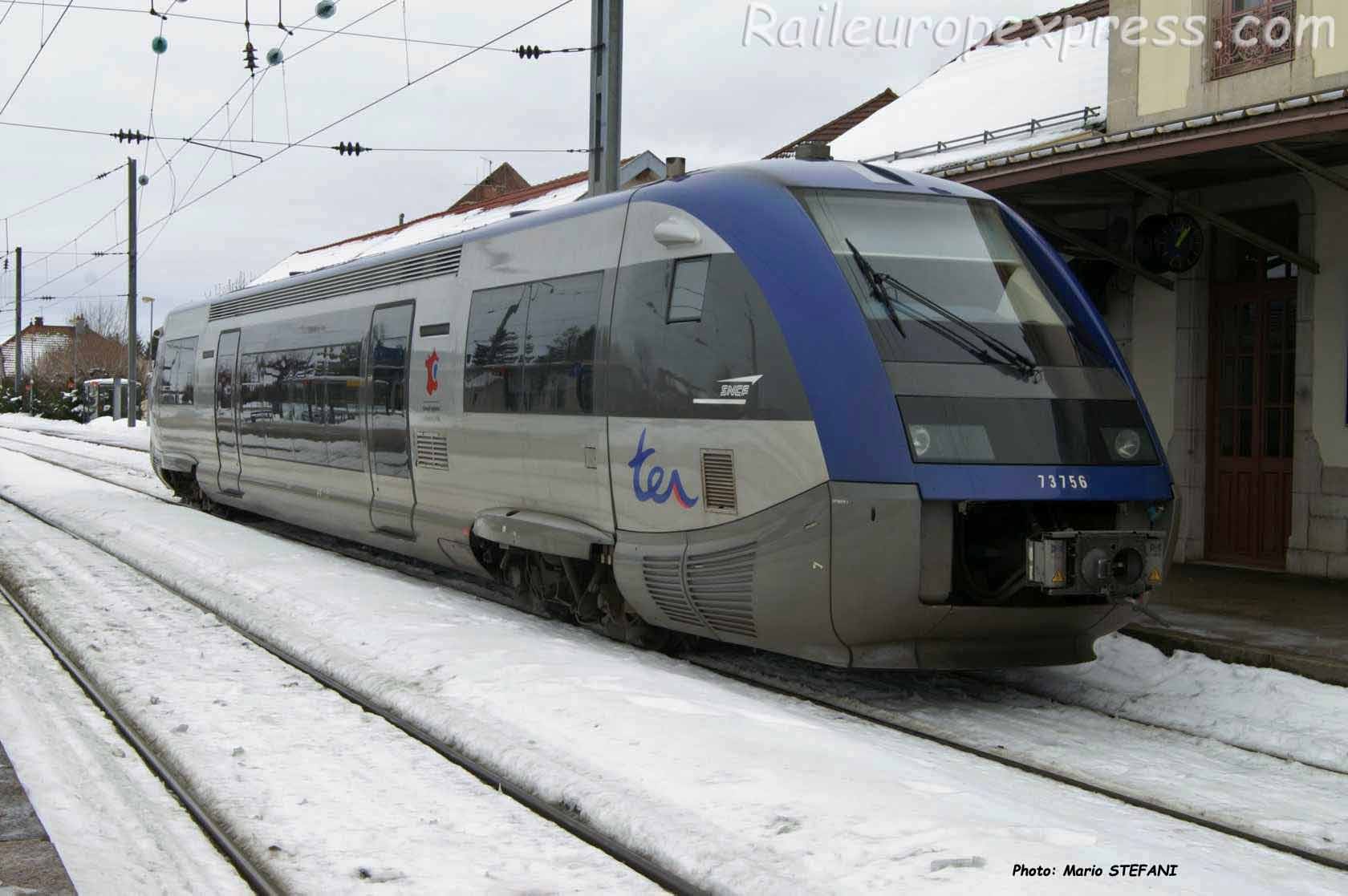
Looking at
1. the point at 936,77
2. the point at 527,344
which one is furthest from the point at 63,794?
the point at 936,77

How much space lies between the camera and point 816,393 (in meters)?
7.05

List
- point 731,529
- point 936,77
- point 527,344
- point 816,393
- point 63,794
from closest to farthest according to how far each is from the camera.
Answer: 1. point 63,794
2. point 816,393
3. point 731,529
4. point 527,344
5. point 936,77

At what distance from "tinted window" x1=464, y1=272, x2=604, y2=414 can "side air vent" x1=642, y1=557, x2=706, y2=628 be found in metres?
1.21

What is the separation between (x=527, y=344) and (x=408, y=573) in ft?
13.0

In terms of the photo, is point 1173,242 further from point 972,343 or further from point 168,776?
point 168,776

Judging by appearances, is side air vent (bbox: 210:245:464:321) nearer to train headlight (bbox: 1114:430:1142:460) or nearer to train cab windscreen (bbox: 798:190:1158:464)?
train cab windscreen (bbox: 798:190:1158:464)

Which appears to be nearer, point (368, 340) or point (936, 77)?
point (368, 340)

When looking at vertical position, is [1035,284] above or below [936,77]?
below

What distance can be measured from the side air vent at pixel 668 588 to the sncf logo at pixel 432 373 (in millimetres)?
3441

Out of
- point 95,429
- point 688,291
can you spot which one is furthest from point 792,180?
point 95,429

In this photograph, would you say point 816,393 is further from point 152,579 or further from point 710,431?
point 152,579

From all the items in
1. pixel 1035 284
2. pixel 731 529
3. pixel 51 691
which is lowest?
pixel 51 691

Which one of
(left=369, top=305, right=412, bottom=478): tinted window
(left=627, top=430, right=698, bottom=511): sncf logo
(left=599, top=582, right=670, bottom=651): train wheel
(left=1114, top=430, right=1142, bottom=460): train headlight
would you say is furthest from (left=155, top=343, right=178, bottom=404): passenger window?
(left=1114, top=430, right=1142, bottom=460): train headlight

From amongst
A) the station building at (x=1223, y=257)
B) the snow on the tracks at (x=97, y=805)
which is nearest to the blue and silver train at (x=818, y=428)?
the snow on the tracks at (x=97, y=805)
